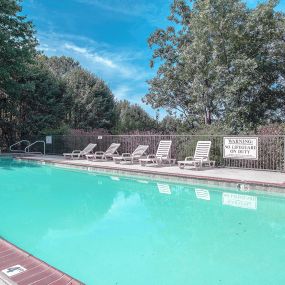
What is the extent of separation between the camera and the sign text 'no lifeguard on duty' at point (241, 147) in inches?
406

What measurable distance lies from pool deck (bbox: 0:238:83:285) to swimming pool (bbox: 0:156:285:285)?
630mm

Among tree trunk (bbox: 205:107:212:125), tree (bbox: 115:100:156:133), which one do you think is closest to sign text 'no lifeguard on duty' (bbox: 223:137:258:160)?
tree trunk (bbox: 205:107:212:125)

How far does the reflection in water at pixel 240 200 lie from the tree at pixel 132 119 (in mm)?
15543

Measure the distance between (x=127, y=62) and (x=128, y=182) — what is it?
1830cm

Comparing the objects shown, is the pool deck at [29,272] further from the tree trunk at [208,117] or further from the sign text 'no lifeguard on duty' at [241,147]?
the tree trunk at [208,117]

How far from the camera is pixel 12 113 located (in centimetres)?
2080

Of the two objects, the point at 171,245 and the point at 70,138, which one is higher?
the point at 70,138

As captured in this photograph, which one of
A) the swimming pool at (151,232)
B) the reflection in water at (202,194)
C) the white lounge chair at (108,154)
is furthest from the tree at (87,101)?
the reflection in water at (202,194)

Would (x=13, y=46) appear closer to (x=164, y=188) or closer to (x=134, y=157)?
(x=134, y=157)

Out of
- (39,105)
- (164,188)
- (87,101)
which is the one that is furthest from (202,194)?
(87,101)

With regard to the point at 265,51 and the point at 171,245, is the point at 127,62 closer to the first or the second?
the point at 265,51

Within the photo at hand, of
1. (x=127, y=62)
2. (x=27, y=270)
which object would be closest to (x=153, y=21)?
(x=127, y=62)

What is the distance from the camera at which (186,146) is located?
41.8 ft

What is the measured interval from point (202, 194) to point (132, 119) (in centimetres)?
2009
